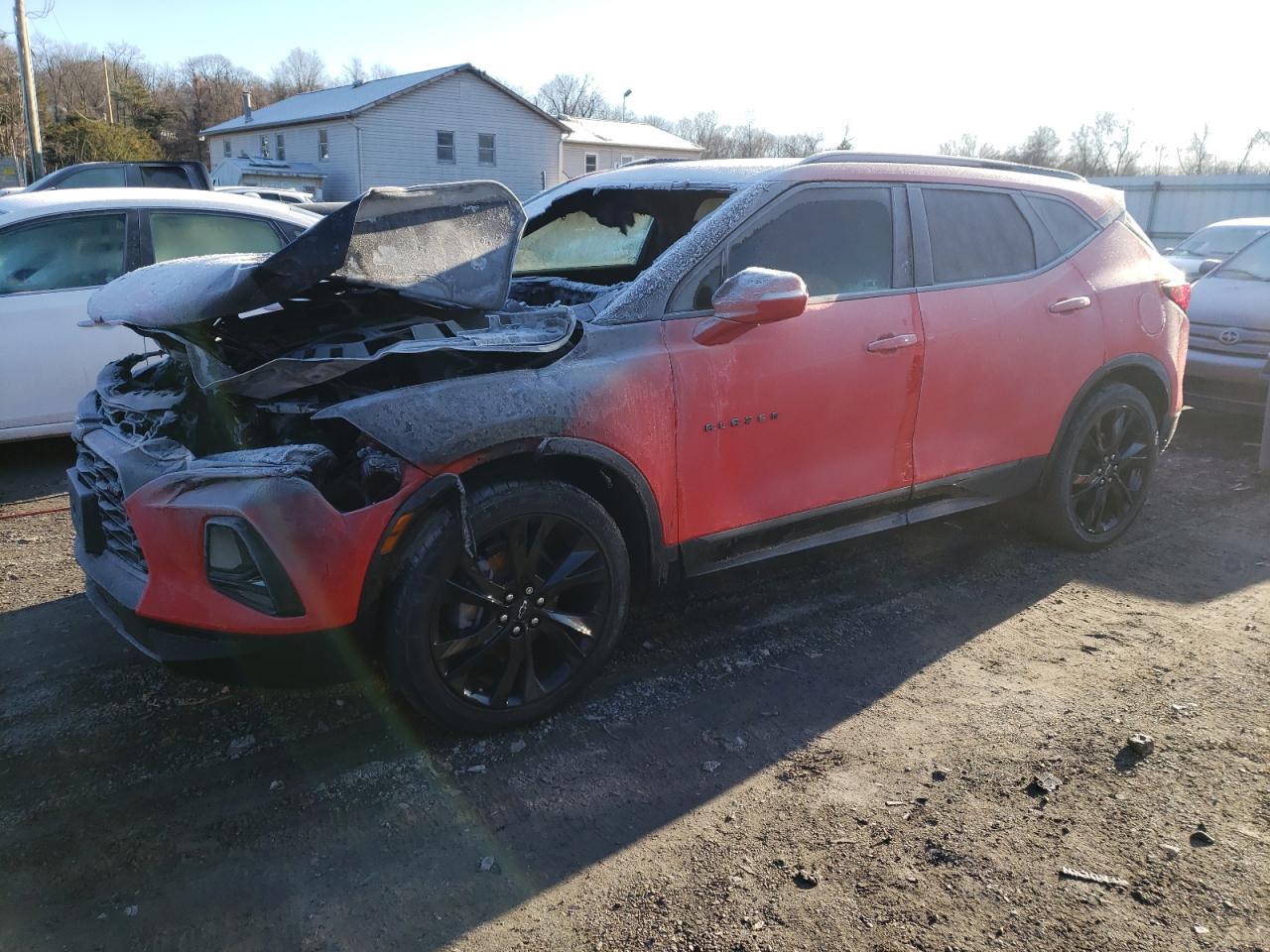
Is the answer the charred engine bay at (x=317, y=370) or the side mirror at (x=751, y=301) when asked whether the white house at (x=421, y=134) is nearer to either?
the charred engine bay at (x=317, y=370)

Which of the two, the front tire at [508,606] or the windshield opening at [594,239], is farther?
the windshield opening at [594,239]

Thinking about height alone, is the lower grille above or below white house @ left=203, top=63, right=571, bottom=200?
below

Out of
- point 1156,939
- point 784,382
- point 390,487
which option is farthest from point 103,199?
point 1156,939

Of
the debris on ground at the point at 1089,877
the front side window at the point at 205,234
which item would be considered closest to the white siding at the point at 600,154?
the front side window at the point at 205,234

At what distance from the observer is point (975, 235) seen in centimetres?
422

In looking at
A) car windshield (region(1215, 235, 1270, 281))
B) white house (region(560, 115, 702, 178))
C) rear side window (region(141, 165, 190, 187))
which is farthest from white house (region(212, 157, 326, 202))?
car windshield (region(1215, 235, 1270, 281))

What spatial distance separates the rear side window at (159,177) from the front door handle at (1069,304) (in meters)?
10.8

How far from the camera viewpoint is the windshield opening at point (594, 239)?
4.62m

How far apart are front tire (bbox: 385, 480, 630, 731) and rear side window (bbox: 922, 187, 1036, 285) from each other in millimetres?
2027

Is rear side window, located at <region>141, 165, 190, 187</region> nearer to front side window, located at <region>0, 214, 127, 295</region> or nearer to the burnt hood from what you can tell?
front side window, located at <region>0, 214, 127, 295</region>

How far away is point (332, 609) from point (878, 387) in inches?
89.9

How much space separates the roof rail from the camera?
152 inches

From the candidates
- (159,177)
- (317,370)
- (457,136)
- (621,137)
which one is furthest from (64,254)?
(621,137)

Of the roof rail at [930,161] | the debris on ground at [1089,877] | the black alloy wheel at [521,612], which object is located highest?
the roof rail at [930,161]
